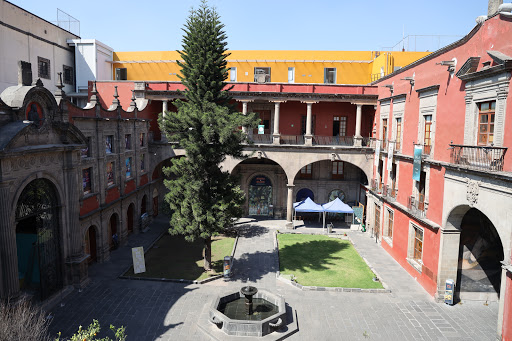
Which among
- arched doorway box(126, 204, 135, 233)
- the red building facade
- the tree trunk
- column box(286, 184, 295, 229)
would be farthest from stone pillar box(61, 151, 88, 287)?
the red building facade

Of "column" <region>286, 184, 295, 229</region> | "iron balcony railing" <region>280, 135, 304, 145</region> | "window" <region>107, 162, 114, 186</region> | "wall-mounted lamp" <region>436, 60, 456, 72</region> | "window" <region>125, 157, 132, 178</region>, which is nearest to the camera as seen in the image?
"wall-mounted lamp" <region>436, 60, 456, 72</region>

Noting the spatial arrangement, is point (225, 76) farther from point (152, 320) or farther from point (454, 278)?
point (454, 278)

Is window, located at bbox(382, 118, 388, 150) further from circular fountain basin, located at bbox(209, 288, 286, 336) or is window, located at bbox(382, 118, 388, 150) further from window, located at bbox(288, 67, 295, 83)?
circular fountain basin, located at bbox(209, 288, 286, 336)

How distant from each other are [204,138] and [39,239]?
28.8 feet

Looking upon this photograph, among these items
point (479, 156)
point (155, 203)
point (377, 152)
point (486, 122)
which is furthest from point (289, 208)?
point (486, 122)

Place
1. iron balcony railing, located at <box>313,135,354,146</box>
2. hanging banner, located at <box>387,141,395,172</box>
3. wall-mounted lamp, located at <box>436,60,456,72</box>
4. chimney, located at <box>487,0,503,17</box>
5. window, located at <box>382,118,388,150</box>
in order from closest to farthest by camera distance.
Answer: chimney, located at <box>487,0,503,17</box> < wall-mounted lamp, located at <box>436,60,456,72</box> < hanging banner, located at <box>387,141,395,172</box> < window, located at <box>382,118,388,150</box> < iron balcony railing, located at <box>313,135,354,146</box>

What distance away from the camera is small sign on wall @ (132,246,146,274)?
61.2ft

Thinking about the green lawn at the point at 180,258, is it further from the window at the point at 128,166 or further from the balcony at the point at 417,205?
the balcony at the point at 417,205

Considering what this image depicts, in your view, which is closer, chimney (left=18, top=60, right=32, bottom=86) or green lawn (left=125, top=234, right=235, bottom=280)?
chimney (left=18, top=60, right=32, bottom=86)

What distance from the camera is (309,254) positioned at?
2253 centimetres

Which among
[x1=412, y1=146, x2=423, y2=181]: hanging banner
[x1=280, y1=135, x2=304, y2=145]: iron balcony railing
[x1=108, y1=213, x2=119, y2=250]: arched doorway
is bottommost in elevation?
[x1=108, y1=213, x2=119, y2=250]: arched doorway

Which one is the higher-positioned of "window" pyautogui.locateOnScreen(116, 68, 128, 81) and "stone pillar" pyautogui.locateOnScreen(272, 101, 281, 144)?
"window" pyautogui.locateOnScreen(116, 68, 128, 81)

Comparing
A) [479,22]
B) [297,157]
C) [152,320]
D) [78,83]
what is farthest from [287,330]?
[78,83]

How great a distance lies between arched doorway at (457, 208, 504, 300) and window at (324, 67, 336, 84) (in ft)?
68.1
